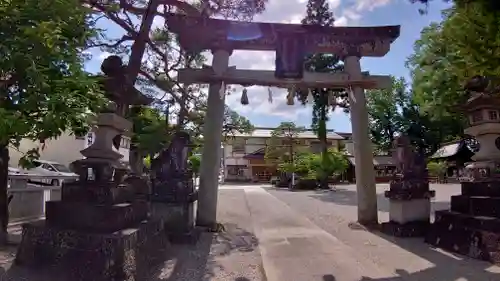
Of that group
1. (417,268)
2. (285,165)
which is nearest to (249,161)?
(285,165)

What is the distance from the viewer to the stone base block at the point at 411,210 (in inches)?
305

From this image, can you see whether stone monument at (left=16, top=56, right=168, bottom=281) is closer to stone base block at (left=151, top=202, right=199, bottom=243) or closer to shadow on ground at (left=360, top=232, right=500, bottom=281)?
stone base block at (left=151, top=202, right=199, bottom=243)

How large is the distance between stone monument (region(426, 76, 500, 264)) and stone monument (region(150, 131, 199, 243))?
190 inches

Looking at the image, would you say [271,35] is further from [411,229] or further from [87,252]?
[87,252]

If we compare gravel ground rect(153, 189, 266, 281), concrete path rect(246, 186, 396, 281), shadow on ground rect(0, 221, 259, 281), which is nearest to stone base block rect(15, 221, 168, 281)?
shadow on ground rect(0, 221, 259, 281)

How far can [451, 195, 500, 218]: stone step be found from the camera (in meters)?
5.83

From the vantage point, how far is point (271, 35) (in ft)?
29.5

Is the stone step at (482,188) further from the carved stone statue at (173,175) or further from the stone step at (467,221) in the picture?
the carved stone statue at (173,175)

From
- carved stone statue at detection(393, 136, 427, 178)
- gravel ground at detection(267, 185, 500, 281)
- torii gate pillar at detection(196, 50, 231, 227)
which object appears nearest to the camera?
gravel ground at detection(267, 185, 500, 281)

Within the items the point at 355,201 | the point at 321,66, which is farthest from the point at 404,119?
the point at 355,201

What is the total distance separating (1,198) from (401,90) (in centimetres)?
3966

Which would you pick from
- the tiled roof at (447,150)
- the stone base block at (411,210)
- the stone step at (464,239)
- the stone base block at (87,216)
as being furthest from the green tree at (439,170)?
the stone base block at (87,216)

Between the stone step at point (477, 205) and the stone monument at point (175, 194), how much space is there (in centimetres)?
515

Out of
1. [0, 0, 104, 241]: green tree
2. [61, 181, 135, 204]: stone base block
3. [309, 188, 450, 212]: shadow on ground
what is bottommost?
[309, 188, 450, 212]: shadow on ground
